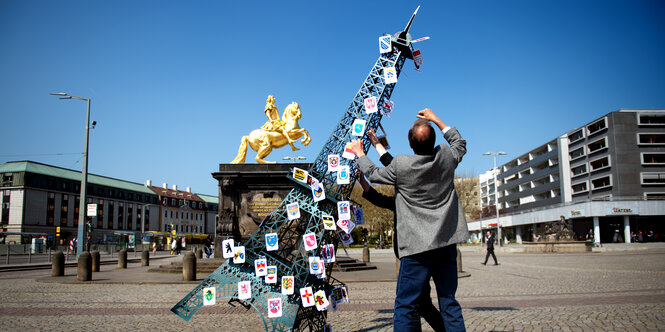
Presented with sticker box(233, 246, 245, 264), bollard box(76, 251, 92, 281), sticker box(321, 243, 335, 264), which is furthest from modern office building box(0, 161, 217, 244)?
sticker box(321, 243, 335, 264)

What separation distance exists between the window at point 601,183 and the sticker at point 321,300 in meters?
68.5

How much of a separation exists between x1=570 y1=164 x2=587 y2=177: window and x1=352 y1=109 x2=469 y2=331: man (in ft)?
243

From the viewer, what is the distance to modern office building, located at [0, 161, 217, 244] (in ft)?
234

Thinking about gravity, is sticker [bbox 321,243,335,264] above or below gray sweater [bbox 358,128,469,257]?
below

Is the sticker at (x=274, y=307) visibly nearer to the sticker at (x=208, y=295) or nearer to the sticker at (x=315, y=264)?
the sticker at (x=315, y=264)

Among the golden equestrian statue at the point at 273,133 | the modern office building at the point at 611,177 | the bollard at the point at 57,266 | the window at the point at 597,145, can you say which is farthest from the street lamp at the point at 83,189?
A: the window at the point at 597,145

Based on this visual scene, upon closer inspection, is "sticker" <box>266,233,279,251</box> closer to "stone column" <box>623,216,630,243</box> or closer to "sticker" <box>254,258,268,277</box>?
"sticker" <box>254,258,268,277</box>

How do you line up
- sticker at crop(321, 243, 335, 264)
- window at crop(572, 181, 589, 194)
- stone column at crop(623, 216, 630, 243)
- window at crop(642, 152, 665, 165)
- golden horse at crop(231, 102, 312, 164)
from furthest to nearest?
window at crop(572, 181, 589, 194)
window at crop(642, 152, 665, 165)
stone column at crop(623, 216, 630, 243)
golden horse at crop(231, 102, 312, 164)
sticker at crop(321, 243, 335, 264)

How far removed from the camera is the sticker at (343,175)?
4943 millimetres

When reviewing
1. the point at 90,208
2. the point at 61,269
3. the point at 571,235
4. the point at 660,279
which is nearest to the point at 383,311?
the point at 660,279

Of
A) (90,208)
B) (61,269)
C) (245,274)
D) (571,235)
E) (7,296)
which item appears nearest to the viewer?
(245,274)

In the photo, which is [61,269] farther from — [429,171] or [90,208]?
[429,171]

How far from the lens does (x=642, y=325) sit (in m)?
6.45

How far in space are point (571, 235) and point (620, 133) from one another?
3032 centimetres
